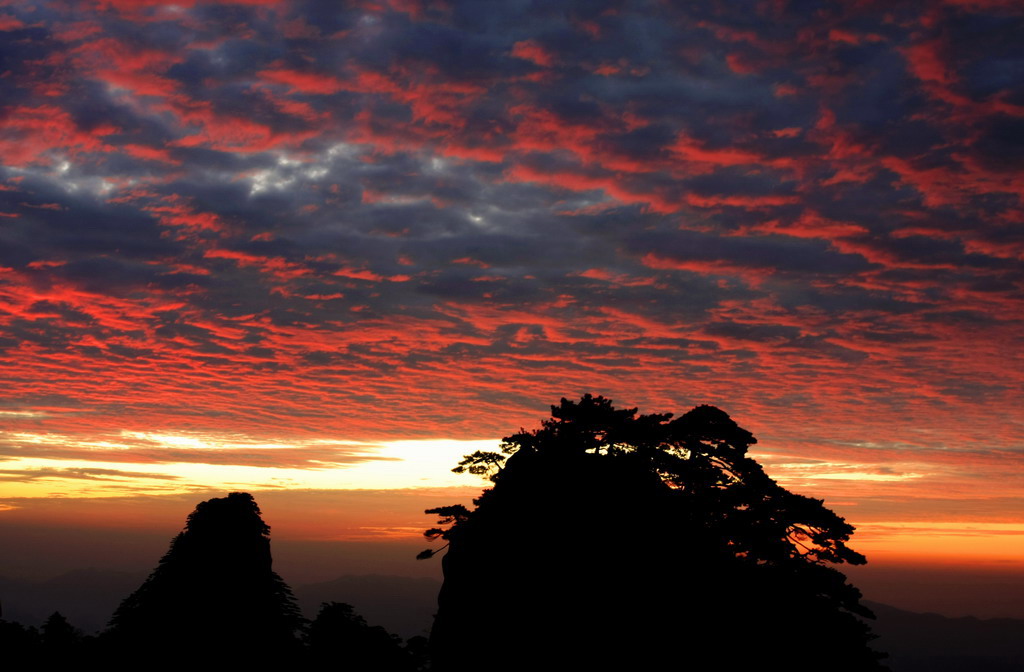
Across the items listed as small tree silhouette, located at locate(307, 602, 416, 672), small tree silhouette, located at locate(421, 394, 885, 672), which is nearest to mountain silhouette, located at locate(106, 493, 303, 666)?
small tree silhouette, located at locate(307, 602, 416, 672)

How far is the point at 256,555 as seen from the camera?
59250 millimetres

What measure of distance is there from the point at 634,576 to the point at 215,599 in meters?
43.0

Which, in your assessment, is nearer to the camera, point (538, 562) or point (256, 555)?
point (538, 562)

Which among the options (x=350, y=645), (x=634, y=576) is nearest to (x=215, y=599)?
(x=350, y=645)

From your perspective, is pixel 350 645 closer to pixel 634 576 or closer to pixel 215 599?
pixel 215 599

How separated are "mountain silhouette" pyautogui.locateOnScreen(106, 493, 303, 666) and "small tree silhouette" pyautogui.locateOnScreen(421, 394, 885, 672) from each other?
34436mm

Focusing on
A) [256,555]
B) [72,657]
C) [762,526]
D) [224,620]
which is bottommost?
[72,657]

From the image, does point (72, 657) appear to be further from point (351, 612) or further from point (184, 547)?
point (351, 612)

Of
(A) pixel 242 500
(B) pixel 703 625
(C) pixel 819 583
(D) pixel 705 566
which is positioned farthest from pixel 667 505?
(A) pixel 242 500

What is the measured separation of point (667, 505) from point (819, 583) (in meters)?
5.48

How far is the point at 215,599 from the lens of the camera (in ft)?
190

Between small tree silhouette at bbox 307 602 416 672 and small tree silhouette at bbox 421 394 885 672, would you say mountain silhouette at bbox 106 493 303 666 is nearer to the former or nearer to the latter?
small tree silhouette at bbox 307 602 416 672

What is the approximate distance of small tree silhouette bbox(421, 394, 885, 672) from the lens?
23516 millimetres

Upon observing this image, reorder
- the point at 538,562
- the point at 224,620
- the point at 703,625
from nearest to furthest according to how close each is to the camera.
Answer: the point at 703,625
the point at 538,562
the point at 224,620
